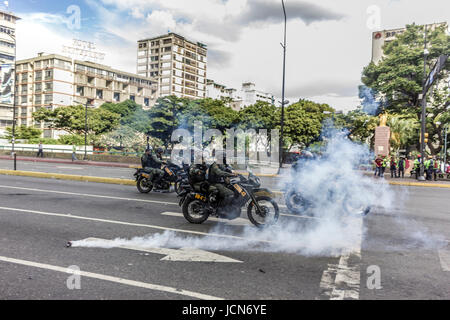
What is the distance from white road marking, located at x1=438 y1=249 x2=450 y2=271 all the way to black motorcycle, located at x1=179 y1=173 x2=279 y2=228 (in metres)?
3.02

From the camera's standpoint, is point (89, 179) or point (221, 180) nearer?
point (221, 180)

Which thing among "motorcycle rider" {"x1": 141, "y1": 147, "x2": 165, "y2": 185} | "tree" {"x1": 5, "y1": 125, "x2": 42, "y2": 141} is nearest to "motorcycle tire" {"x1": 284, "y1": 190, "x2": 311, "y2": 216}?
"motorcycle rider" {"x1": 141, "y1": 147, "x2": 165, "y2": 185}

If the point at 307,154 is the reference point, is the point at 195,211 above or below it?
below

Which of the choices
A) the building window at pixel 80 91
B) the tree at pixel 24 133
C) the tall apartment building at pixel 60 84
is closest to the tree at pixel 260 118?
the tree at pixel 24 133

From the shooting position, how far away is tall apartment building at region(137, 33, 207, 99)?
10431cm

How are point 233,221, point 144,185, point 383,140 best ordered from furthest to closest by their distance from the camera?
point 383,140
point 144,185
point 233,221

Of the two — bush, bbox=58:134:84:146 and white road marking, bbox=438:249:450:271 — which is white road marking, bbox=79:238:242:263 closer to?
white road marking, bbox=438:249:450:271

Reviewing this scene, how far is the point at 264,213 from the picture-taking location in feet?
24.1

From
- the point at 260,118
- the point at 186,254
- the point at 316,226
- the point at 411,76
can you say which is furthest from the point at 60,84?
the point at 186,254

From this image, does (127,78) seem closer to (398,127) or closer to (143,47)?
(143,47)

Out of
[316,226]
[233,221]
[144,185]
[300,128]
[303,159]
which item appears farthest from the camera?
[300,128]

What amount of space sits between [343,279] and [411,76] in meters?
36.7

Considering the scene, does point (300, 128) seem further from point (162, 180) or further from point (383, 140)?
point (162, 180)

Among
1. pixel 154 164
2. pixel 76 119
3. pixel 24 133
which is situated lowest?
pixel 154 164
